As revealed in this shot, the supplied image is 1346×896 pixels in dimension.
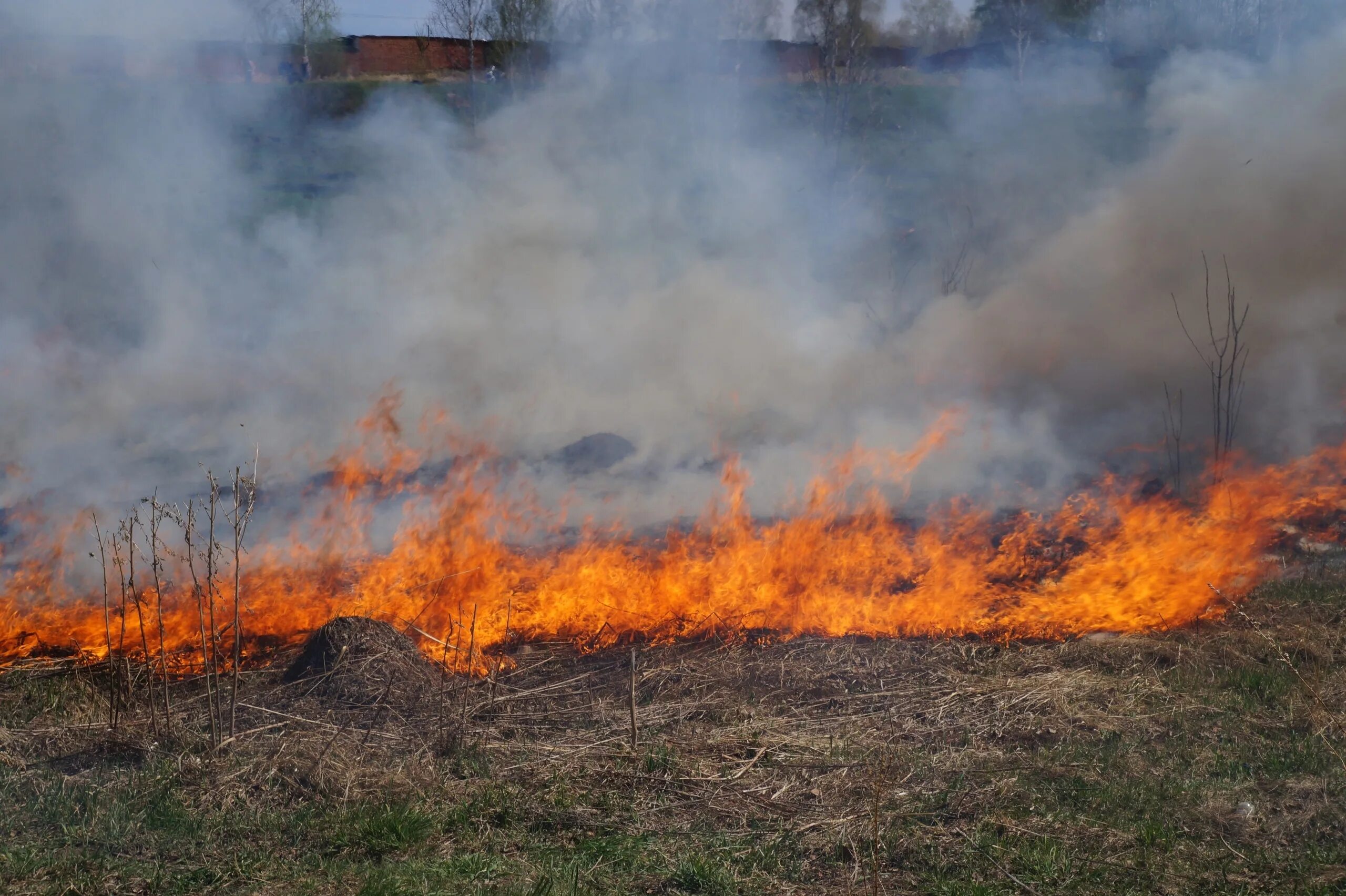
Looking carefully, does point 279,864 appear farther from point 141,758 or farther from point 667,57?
point 667,57

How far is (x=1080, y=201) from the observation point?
1241cm

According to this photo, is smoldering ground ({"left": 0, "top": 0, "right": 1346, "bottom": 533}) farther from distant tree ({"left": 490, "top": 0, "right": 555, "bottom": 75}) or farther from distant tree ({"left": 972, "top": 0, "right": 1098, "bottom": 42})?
distant tree ({"left": 490, "top": 0, "right": 555, "bottom": 75})

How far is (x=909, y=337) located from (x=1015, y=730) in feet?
23.9

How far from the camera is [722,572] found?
23.7 ft

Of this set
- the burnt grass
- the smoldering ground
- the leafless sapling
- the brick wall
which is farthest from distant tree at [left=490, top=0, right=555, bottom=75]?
the burnt grass

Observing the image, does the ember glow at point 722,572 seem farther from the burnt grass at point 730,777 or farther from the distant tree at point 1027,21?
the distant tree at point 1027,21

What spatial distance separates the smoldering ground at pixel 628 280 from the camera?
33.3 feet

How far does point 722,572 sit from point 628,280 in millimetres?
6420

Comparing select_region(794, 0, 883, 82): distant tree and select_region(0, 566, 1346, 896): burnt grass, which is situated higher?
select_region(794, 0, 883, 82): distant tree

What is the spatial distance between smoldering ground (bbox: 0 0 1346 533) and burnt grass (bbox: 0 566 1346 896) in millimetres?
3452

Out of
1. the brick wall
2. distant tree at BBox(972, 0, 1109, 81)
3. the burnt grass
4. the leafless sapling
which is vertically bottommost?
the burnt grass

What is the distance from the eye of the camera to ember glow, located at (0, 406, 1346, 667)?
668 centimetres

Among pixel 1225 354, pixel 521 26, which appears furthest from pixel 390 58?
pixel 1225 354

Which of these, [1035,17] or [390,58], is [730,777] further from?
[1035,17]
